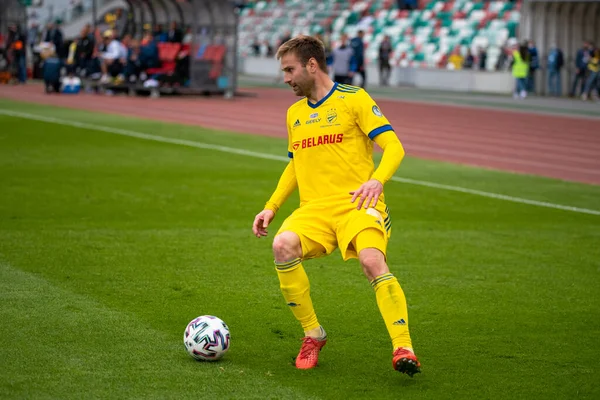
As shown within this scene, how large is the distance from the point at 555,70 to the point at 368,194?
33.8 meters

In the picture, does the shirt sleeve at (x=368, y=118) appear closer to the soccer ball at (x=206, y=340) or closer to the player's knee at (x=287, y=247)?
the player's knee at (x=287, y=247)

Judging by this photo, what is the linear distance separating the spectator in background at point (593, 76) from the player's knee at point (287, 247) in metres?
32.0

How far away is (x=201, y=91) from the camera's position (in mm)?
34750

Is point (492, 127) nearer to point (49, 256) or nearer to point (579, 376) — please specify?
point (49, 256)

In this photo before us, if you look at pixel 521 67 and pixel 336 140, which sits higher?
pixel 336 140

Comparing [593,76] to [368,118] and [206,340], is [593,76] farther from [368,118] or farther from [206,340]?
[206,340]

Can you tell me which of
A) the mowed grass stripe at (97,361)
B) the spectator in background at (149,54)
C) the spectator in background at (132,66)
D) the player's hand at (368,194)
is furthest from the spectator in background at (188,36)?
the player's hand at (368,194)

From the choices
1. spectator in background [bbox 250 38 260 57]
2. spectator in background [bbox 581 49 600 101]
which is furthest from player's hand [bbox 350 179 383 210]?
spectator in background [bbox 250 38 260 57]

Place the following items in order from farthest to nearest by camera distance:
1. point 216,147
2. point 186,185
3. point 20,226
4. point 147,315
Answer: point 216,147, point 186,185, point 20,226, point 147,315

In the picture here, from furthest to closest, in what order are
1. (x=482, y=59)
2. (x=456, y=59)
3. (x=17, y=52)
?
1. (x=456, y=59)
2. (x=482, y=59)
3. (x=17, y=52)

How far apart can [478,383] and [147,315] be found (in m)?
2.58

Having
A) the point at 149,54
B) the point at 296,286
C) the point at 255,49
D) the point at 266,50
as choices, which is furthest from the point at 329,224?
the point at 255,49

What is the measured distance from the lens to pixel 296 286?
20.8 ft

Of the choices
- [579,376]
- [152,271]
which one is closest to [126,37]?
[152,271]
